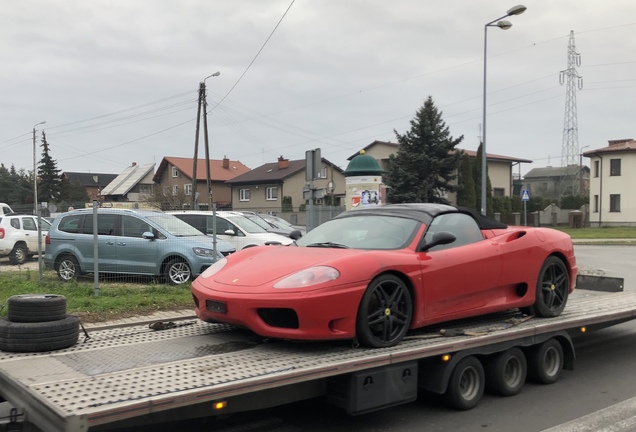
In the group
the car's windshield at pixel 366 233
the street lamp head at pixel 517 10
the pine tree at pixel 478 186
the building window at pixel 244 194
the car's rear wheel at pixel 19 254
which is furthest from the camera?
the building window at pixel 244 194

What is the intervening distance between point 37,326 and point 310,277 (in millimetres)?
2172

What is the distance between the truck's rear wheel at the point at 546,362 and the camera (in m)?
5.91

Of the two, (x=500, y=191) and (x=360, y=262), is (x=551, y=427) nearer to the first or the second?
(x=360, y=262)

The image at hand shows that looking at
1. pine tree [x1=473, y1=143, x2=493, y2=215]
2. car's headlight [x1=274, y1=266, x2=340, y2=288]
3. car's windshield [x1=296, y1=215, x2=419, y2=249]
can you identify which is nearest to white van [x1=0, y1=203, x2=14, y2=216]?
car's windshield [x1=296, y1=215, x2=419, y2=249]

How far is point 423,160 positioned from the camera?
1486 inches

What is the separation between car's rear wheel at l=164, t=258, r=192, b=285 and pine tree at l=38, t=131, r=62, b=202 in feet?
209

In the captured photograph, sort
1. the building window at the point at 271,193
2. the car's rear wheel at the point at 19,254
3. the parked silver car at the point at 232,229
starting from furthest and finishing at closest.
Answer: the building window at the point at 271,193
the car's rear wheel at the point at 19,254
the parked silver car at the point at 232,229

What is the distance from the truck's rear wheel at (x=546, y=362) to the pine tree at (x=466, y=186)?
134 feet

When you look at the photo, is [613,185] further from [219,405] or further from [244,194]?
[219,405]

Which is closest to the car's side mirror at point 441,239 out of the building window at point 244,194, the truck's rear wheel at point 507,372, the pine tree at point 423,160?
the truck's rear wheel at point 507,372

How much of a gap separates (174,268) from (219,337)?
666cm

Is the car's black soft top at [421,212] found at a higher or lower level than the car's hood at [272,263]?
higher

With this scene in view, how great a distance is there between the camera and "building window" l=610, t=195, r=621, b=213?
50.3 m

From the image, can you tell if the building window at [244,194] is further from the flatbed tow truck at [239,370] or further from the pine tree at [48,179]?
the flatbed tow truck at [239,370]
